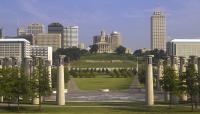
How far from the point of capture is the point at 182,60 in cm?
6531

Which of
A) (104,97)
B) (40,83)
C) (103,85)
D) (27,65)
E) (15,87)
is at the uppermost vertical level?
(27,65)

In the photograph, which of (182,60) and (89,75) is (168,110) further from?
(89,75)

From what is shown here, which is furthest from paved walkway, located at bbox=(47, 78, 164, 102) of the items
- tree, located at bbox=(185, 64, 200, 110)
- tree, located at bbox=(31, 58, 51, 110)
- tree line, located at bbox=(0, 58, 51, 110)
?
tree, located at bbox=(185, 64, 200, 110)

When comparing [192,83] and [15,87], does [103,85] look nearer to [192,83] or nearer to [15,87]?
[15,87]

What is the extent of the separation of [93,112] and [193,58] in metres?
19.2

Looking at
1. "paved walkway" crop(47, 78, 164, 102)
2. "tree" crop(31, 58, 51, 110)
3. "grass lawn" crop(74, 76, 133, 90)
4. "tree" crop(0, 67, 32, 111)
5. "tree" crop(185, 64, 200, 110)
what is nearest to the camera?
"tree" crop(185, 64, 200, 110)

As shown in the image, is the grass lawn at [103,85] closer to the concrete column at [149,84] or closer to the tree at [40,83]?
the concrete column at [149,84]

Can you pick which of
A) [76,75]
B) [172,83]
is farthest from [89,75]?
[172,83]

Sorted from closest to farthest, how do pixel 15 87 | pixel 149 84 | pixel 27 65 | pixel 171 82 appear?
pixel 15 87, pixel 171 82, pixel 149 84, pixel 27 65

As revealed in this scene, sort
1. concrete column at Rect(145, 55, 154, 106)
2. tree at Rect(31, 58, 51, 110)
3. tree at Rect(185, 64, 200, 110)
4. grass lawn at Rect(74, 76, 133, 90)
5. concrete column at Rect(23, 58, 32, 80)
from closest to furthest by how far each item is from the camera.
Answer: tree at Rect(185, 64, 200, 110), tree at Rect(31, 58, 51, 110), concrete column at Rect(145, 55, 154, 106), concrete column at Rect(23, 58, 32, 80), grass lawn at Rect(74, 76, 133, 90)

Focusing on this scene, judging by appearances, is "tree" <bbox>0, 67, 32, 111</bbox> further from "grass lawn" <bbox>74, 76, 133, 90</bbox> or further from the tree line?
"grass lawn" <bbox>74, 76, 133, 90</bbox>

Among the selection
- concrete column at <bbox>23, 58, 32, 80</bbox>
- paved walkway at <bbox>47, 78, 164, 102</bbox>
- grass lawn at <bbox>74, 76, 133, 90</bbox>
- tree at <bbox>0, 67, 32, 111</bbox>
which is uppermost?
concrete column at <bbox>23, 58, 32, 80</bbox>

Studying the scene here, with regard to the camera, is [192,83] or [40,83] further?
[40,83]

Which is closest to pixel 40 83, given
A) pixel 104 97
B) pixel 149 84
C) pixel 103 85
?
pixel 149 84
